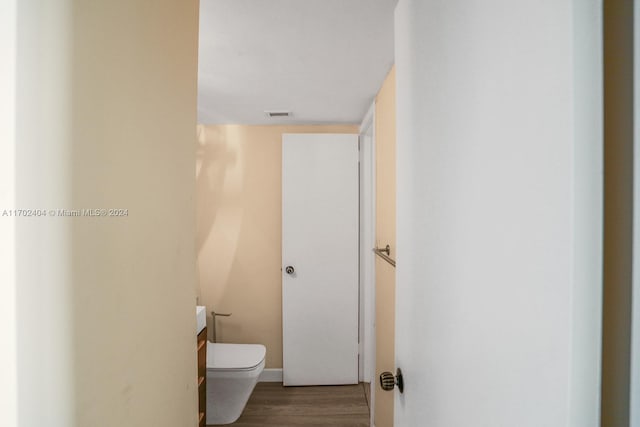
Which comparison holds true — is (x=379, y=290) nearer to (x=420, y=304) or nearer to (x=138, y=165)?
(x=420, y=304)

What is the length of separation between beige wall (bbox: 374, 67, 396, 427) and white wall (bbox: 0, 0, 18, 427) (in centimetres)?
146

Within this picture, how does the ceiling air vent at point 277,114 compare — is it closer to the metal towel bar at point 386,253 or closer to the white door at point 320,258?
the white door at point 320,258

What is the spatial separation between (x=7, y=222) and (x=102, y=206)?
0.17 meters

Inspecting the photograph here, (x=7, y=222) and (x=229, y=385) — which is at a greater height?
(x=7, y=222)

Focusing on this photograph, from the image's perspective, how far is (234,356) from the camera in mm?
2293

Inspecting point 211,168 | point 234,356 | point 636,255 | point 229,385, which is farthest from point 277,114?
point 636,255

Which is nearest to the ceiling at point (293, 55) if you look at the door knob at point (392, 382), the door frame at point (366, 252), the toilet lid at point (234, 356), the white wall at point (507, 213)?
the door frame at point (366, 252)

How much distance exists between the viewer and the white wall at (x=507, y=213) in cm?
31

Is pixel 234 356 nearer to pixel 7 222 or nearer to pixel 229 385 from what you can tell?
pixel 229 385

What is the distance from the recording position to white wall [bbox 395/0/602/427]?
1.03ft

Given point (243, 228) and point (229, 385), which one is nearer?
point (229, 385)

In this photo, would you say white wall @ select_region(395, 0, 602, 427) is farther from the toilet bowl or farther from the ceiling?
the toilet bowl

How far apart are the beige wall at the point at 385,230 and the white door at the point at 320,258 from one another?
598mm

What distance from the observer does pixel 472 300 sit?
1.71 feet
